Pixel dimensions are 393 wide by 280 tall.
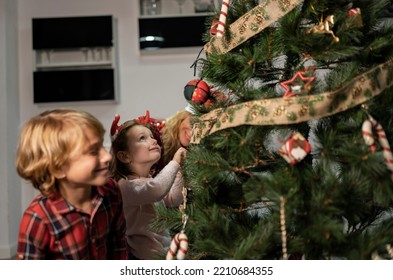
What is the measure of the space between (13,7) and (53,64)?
1.22ft

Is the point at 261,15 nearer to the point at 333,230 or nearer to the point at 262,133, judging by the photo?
the point at 262,133

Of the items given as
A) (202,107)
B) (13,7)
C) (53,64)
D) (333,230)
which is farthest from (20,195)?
(333,230)

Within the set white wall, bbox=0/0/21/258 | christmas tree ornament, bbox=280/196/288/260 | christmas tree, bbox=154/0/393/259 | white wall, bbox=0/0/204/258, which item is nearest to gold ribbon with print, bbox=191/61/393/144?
christmas tree, bbox=154/0/393/259

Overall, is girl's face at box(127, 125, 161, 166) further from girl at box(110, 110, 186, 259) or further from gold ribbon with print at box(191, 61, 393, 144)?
gold ribbon with print at box(191, 61, 393, 144)

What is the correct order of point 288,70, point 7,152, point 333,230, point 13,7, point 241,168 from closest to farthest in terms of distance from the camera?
point 333,230 < point 241,168 < point 288,70 < point 7,152 < point 13,7

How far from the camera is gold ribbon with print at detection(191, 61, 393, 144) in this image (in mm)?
806

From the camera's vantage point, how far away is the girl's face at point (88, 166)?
780 mm

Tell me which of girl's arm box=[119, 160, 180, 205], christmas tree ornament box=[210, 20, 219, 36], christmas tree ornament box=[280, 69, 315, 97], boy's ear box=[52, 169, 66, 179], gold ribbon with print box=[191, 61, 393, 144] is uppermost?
christmas tree ornament box=[210, 20, 219, 36]

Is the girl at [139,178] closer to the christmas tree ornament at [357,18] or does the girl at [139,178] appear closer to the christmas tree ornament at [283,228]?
the christmas tree ornament at [283,228]

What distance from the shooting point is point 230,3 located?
3.35ft

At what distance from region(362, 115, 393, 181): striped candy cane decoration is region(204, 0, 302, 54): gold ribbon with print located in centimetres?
25

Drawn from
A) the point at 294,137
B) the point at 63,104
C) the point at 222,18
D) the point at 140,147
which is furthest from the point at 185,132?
the point at 63,104

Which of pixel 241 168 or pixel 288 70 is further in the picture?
pixel 288 70

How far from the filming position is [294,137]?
0.80m
